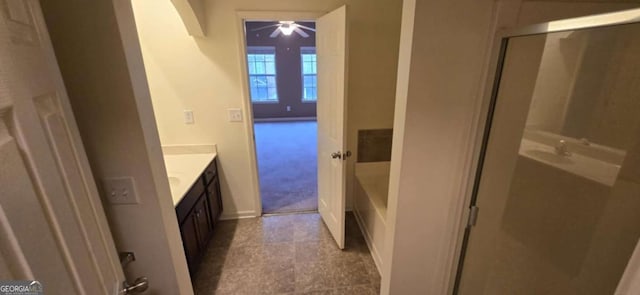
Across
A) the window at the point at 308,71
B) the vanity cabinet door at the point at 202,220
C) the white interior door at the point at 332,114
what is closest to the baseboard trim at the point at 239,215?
the vanity cabinet door at the point at 202,220

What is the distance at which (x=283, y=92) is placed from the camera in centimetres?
765

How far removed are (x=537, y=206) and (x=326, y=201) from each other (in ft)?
5.88

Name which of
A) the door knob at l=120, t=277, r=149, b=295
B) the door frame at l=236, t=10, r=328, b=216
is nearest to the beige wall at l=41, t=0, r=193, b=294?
the door knob at l=120, t=277, r=149, b=295

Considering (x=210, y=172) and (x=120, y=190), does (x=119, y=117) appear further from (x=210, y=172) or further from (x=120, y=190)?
(x=210, y=172)

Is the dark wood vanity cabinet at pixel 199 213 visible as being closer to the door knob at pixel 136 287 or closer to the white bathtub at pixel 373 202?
the door knob at pixel 136 287

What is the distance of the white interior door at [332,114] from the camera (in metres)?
1.91

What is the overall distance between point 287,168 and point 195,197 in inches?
92.4

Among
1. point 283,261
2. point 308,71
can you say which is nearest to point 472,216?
point 283,261

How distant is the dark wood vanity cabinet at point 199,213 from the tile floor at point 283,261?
19 centimetres

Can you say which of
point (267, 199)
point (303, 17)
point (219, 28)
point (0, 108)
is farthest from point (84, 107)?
point (267, 199)

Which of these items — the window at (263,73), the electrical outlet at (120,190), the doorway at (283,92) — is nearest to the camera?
the electrical outlet at (120,190)

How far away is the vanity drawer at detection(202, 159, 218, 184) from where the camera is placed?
221cm

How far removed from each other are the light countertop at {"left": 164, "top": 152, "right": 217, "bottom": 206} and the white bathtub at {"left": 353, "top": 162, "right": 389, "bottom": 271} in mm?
1476

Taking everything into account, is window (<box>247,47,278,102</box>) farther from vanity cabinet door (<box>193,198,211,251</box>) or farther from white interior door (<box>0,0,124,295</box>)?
white interior door (<box>0,0,124,295</box>)
